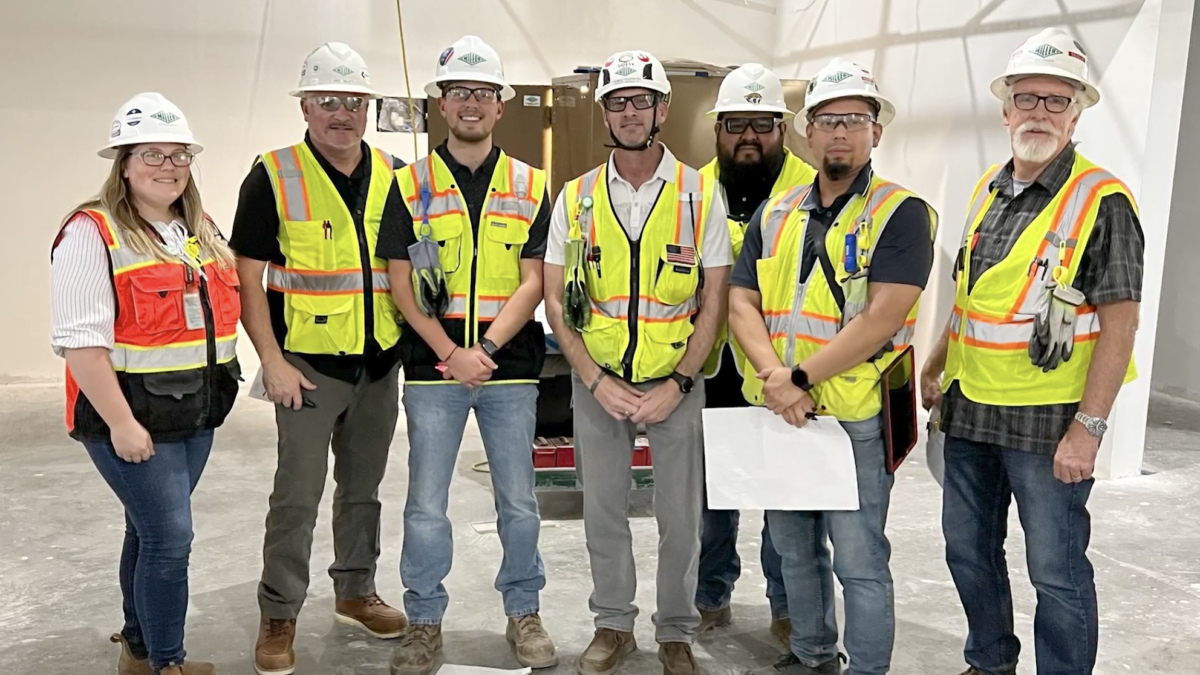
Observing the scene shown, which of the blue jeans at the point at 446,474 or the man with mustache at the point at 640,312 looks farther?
the blue jeans at the point at 446,474

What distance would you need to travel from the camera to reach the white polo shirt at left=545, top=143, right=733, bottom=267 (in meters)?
2.73

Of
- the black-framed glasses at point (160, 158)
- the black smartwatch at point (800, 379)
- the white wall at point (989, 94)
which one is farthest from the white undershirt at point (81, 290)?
the white wall at point (989, 94)

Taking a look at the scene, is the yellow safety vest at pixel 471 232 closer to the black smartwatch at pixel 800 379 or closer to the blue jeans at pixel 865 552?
the black smartwatch at pixel 800 379

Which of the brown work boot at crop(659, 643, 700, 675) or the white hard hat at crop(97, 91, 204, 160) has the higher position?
the white hard hat at crop(97, 91, 204, 160)

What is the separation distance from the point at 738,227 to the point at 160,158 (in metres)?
1.66

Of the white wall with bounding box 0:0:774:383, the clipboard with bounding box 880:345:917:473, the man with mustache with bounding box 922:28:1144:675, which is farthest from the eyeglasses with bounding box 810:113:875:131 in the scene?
the white wall with bounding box 0:0:774:383

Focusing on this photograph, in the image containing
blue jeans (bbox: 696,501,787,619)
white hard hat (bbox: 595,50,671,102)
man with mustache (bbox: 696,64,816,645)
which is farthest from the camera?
blue jeans (bbox: 696,501,787,619)

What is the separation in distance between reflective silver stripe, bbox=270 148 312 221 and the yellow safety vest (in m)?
0.29

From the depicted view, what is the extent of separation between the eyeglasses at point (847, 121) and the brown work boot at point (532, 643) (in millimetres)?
1741

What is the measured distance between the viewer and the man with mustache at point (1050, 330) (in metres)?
2.31

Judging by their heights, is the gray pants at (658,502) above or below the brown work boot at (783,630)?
above

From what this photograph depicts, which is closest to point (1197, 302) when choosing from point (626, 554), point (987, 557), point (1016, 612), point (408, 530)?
point (1016, 612)

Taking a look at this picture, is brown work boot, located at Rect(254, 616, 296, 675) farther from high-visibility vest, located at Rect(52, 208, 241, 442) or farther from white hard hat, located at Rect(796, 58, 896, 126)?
white hard hat, located at Rect(796, 58, 896, 126)

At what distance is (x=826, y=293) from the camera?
99.4 inches
